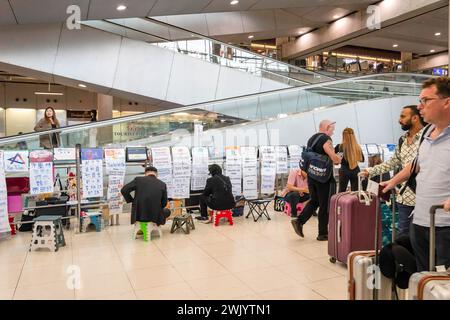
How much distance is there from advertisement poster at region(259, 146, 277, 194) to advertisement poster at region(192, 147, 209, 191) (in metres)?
1.22

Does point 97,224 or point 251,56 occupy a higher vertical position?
point 251,56

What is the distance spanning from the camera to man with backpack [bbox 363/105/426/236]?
2.96m

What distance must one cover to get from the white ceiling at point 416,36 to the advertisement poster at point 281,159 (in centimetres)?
924

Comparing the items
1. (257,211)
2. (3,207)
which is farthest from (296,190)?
(3,207)

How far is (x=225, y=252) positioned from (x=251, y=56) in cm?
846

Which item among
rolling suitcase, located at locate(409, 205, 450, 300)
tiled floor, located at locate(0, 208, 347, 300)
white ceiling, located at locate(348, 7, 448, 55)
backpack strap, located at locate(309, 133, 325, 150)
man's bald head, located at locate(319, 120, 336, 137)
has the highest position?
white ceiling, located at locate(348, 7, 448, 55)

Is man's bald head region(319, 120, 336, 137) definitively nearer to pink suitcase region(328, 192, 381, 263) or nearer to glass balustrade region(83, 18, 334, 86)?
pink suitcase region(328, 192, 381, 263)

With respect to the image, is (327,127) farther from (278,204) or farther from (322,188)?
(278,204)

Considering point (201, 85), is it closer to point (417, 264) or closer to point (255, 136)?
point (255, 136)

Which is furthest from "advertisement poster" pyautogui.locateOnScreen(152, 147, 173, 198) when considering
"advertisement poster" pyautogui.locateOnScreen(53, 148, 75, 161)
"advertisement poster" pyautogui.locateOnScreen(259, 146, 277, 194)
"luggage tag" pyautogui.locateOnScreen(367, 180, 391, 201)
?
"luggage tag" pyautogui.locateOnScreen(367, 180, 391, 201)

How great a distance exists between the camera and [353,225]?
3.95 metres

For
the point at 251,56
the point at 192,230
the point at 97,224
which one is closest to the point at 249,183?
the point at 192,230

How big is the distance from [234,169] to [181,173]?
1107 mm
